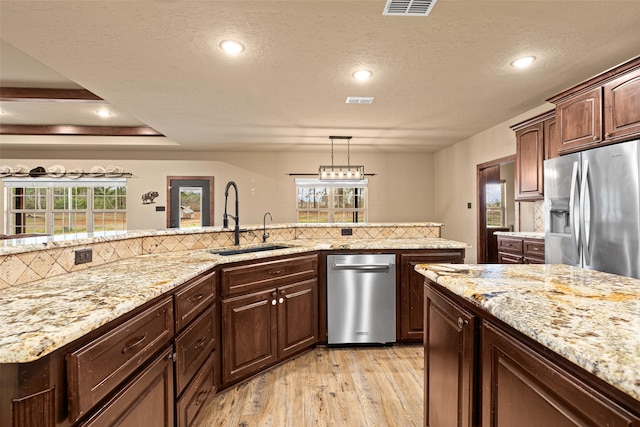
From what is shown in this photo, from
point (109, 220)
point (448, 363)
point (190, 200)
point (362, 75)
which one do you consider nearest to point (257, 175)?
point (190, 200)

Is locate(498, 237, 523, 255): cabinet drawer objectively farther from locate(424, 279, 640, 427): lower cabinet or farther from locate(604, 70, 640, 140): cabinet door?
locate(424, 279, 640, 427): lower cabinet

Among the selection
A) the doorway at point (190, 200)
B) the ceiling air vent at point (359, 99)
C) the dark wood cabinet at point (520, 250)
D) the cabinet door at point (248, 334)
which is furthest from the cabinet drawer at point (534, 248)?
the doorway at point (190, 200)

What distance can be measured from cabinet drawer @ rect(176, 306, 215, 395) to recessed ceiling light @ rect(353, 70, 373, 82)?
2.24 metres

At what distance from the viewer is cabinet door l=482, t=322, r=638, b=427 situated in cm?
67

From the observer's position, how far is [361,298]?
2891 mm

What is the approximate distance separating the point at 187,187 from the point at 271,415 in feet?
18.3

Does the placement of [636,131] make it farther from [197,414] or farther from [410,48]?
[197,414]

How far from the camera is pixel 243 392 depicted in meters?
2.22

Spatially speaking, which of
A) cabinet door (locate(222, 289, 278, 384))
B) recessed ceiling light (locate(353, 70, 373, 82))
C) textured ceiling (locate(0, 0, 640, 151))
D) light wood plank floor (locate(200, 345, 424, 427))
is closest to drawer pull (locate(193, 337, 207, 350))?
cabinet door (locate(222, 289, 278, 384))

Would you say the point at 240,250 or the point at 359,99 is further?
the point at 359,99

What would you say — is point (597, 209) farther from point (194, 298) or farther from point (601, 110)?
point (194, 298)

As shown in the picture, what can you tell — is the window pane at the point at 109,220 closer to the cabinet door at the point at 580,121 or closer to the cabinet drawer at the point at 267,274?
the cabinet drawer at the point at 267,274

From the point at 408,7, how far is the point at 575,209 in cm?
185

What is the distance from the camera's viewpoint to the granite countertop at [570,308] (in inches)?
25.4
